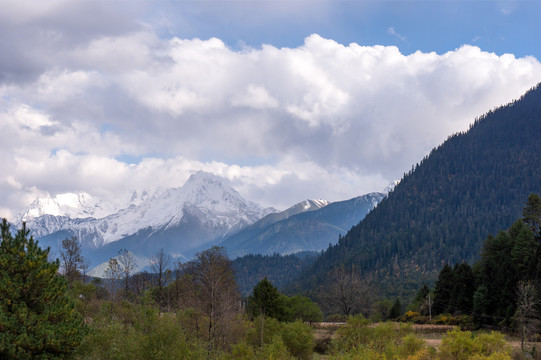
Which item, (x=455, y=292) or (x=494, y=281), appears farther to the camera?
(x=455, y=292)

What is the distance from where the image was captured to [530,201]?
101 metres

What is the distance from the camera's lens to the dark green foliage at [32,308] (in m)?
33.3

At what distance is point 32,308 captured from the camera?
36.6 metres

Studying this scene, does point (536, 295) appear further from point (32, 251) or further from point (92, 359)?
point (32, 251)

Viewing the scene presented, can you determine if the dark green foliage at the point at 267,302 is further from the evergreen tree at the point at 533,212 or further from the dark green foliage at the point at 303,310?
the evergreen tree at the point at 533,212

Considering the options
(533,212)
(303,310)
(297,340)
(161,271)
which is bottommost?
(303,310)

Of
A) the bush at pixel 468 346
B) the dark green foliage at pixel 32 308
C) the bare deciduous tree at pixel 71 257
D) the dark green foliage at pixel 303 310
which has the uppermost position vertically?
the bare deciduous tree at pixel 71 257

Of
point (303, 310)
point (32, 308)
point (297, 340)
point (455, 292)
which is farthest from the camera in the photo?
point (303, 310)

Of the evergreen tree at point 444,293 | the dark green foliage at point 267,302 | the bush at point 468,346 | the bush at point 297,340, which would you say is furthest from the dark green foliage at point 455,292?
the bush at point 468,346

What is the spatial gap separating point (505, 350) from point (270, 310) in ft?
159

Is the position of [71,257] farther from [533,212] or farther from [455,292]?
[533,212]

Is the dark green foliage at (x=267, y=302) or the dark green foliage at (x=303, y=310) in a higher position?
the dark green foliage at (x=267, y=302)

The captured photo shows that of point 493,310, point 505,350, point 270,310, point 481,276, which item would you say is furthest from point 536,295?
point 270,310

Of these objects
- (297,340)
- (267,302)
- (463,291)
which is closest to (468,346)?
(297,340)
